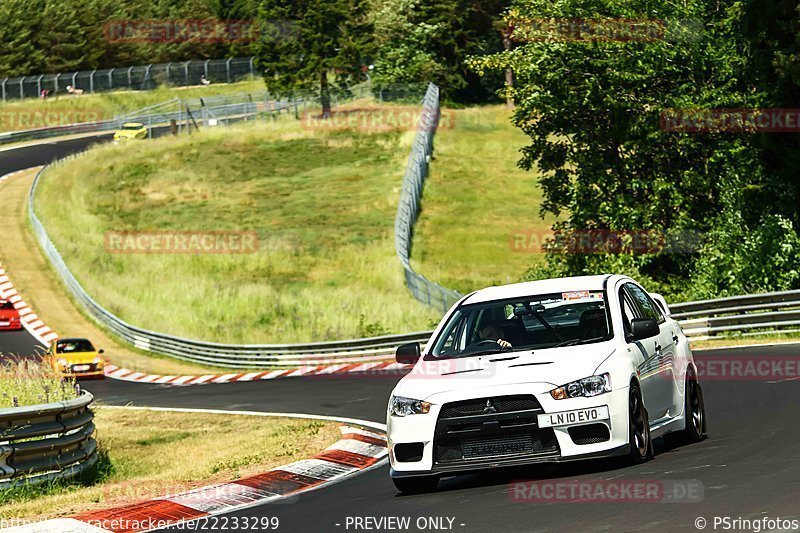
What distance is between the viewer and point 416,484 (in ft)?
34.3

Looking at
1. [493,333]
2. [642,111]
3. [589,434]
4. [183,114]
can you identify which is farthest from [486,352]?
[183,114]

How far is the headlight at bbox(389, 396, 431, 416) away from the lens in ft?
33.3

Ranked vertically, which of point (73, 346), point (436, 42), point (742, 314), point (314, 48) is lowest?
point (73, 346)

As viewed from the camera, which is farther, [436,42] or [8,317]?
[436,42]

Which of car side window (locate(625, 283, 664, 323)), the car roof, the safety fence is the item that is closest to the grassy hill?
the safety fence

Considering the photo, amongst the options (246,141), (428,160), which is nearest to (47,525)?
(428,160)

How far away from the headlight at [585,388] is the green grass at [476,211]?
31.8 metres

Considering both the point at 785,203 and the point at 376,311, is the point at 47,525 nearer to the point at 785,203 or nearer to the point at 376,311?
the point at 785,203

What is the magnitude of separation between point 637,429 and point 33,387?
309 inches

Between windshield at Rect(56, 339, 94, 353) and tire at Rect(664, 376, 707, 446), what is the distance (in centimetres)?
2574

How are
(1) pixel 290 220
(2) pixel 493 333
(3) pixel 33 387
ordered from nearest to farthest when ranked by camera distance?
(2) pixel 493 333
(3) pixel 33 387
(1) pixel 290 220

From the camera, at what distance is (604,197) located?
35.1 metres

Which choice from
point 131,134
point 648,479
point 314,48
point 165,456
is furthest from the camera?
point 314,48

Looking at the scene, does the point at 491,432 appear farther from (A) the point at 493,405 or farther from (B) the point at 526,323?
(B) the point at 526,323
